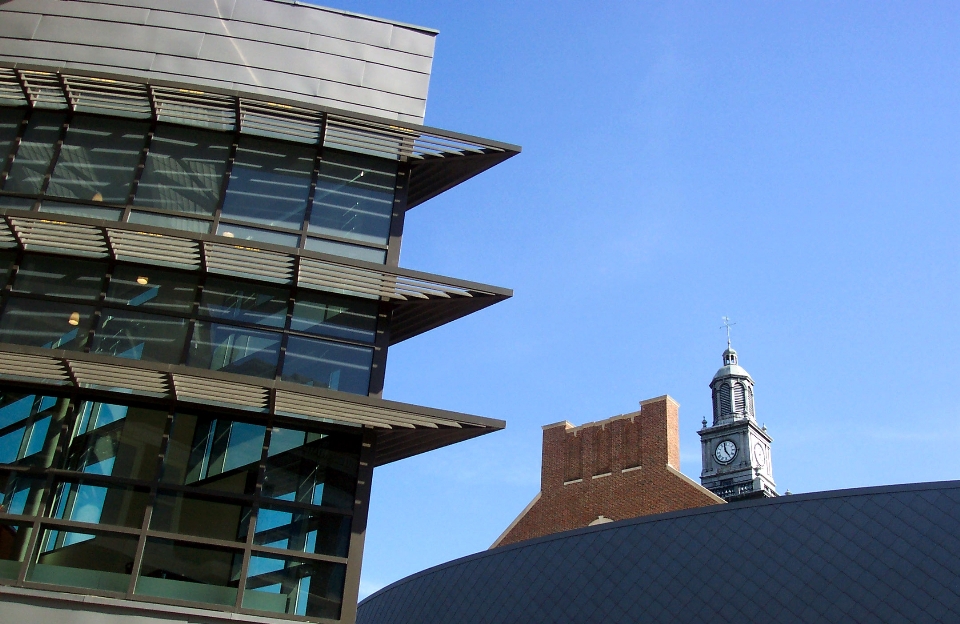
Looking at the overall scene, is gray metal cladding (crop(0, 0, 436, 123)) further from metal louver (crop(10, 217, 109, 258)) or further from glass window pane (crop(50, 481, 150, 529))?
glass window pane (crop(50, 481, 150, 529))

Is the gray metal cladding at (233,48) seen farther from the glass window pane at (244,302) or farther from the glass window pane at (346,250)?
the glass window pane at (244,302)

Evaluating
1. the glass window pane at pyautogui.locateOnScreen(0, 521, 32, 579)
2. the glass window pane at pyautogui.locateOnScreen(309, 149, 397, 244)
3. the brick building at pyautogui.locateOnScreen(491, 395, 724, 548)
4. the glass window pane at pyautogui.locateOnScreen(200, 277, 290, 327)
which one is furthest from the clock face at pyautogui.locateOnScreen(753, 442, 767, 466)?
the glass window pane at pyautogui.locateOnScreen(0, 521, 32, 579)

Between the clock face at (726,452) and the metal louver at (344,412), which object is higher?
the clock face at (726,452)

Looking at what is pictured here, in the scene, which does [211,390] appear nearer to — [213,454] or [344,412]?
[213,454]

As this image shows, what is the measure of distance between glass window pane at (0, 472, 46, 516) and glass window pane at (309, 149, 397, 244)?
15.7 ft

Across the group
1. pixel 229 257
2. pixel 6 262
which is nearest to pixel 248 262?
pixel 229 257

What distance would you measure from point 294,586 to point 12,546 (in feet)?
10.7

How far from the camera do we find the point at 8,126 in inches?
546

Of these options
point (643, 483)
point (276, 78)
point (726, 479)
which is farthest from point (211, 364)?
point (726, 479)

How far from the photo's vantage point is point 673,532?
17312 mm

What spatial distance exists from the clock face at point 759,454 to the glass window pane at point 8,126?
219ft

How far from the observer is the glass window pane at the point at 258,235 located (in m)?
13.4

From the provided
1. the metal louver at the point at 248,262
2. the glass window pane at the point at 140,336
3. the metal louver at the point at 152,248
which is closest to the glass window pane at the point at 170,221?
the metal louver at the point at 152,248

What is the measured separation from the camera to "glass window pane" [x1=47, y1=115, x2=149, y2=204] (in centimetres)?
1344
